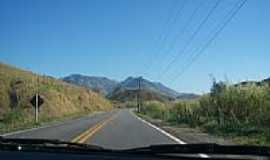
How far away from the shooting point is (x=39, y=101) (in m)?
48.8

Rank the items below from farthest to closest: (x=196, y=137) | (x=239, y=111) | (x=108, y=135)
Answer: (x=239, y=111)
(x=108, y=135)
(x=196, y=137)

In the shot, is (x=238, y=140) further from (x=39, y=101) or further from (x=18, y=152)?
(x=39, y=101)

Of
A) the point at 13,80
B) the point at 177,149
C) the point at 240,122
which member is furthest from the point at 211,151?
the point at 13,80

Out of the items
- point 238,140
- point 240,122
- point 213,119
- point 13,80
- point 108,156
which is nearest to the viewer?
point 108,156

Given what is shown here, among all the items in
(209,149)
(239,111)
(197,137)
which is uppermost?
(239,111)

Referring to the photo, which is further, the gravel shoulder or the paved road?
the gravel shoulder

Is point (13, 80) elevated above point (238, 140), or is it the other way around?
point (13, 80)

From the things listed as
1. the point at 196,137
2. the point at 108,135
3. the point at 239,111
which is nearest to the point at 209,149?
the point at 196,137

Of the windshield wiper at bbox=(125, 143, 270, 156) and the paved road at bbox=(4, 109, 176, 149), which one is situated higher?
the windshield wiper at bbox=(125, 143, 270, 156)

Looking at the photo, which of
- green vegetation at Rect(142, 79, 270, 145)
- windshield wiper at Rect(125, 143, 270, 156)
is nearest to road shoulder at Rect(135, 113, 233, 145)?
green vegetation at Rect(142, 79, 270, 145)

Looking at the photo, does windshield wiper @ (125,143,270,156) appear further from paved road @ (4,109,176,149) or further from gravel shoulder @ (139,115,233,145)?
gravel shoulder @ (139,115,233,145)

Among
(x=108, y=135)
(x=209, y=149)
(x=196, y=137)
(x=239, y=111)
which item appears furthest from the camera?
(x=239, y=111)

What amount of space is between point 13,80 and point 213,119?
61.8m

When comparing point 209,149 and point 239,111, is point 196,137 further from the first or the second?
point 209,149
